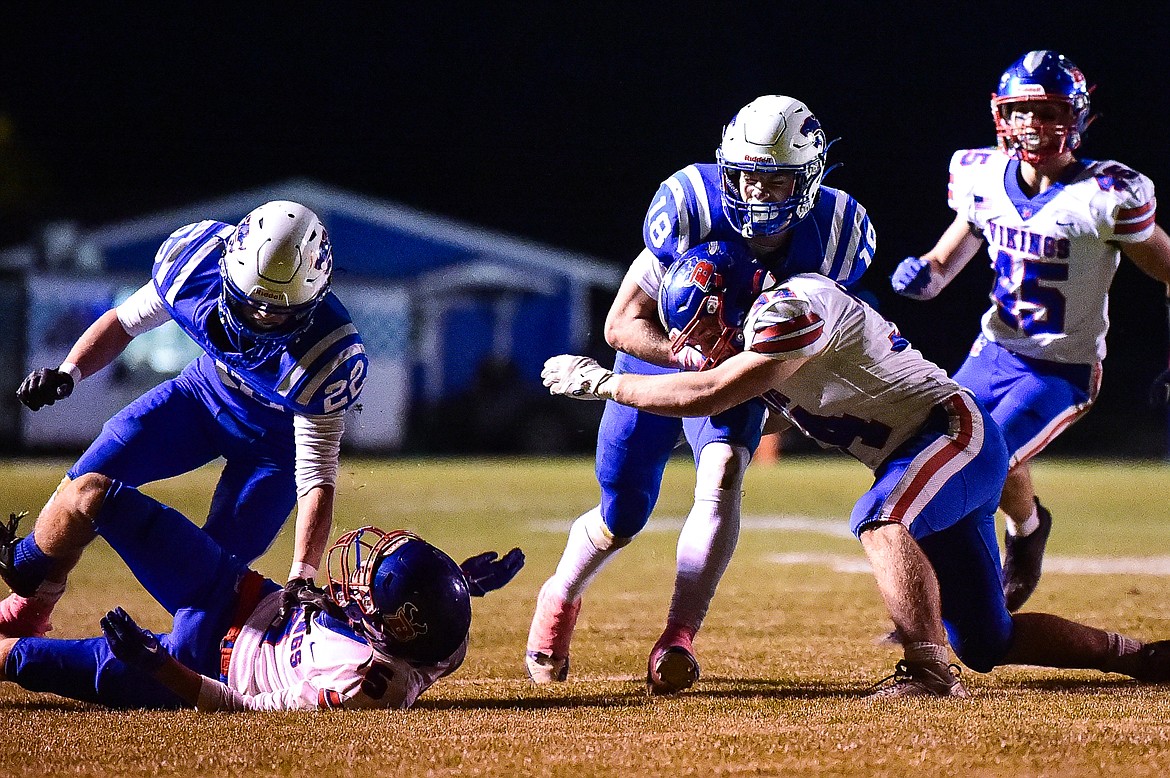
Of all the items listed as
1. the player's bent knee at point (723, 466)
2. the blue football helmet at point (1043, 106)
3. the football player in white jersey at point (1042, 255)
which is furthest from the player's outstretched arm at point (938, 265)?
the player's bent knee at point (723, 466)

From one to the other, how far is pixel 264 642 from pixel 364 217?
14.7 metres

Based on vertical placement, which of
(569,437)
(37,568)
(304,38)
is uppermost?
(304,38)

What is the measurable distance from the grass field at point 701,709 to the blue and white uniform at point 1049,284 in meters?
0.77

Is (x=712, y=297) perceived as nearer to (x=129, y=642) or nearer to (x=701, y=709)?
(x=701, y=709)

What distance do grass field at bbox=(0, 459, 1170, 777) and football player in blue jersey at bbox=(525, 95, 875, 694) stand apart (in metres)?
0.18

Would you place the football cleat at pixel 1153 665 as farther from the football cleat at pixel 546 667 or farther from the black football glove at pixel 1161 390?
the football cleat at pixel 546 667

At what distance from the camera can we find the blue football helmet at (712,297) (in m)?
3.44

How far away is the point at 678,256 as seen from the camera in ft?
12.3

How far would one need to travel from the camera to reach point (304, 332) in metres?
3.77

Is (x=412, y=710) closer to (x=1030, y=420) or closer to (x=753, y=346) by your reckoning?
(x=753, y=346)

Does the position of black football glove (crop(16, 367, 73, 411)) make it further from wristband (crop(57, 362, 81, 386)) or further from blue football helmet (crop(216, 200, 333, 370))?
blue football helmet (crop(216, 200, 333, 370))

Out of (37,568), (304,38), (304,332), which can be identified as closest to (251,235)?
(304,332)

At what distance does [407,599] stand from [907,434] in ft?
4.07

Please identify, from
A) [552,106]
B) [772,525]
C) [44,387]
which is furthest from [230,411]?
[552,106]
